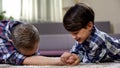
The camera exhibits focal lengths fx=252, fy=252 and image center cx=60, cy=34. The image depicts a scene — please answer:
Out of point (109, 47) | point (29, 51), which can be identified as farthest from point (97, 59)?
point (29, 51)

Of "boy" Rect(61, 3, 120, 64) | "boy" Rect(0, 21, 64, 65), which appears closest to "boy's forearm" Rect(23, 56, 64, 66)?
"boy" Rect(0, 21, 64, 65)

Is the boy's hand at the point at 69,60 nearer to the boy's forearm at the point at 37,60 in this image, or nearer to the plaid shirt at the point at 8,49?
the boy's forearm at the point at 37,60

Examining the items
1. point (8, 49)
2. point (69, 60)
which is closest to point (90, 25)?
point (69, 60)

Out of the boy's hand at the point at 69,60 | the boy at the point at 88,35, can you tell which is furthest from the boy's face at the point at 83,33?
the boy's hand at the point at 69,60

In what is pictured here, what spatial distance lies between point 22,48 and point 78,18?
273mm

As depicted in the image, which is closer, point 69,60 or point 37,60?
point 69,60

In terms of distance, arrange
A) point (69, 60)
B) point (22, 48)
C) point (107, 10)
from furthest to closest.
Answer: point (107, 10), point (22, 48), point (69, 60)

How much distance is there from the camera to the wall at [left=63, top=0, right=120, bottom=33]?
418 cm

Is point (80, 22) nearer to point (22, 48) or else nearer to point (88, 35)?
point (88, 35)

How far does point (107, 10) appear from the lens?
421cm

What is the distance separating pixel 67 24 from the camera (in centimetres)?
111

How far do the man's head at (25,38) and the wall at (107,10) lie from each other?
3.19 metres

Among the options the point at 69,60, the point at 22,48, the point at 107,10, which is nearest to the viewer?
the point at 69,60

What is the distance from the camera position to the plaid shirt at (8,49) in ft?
3.50
